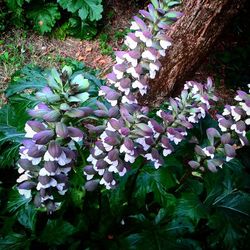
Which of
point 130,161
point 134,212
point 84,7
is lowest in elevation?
point 134,212

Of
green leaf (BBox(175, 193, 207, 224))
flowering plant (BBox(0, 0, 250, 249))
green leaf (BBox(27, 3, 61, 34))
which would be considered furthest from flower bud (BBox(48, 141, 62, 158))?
green leaf (BBox(27, 3, 61, 34))

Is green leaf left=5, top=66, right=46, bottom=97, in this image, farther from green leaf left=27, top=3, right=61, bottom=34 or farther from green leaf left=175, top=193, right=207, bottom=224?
green leaf left=27, top=3, right=61, bottom=34

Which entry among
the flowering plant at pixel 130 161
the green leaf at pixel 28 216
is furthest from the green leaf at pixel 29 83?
the green leaf at pixel 28 216

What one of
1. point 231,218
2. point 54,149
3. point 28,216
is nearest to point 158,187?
point 231,218

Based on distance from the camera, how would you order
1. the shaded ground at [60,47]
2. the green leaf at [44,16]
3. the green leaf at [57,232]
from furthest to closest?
the green leaf at [44,16]
the shaded ground at [60,47]
the green leaf at [57,232]

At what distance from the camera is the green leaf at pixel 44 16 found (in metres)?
4.22

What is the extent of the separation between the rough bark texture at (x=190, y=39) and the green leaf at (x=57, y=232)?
1.65 metres

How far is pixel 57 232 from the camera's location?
193 cm

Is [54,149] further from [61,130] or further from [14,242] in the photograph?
[14,242]

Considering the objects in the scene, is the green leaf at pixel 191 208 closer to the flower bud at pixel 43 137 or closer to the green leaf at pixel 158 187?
the green leaf at pixel 158 187

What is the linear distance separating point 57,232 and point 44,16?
310 cm

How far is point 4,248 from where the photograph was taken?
2.00 metres

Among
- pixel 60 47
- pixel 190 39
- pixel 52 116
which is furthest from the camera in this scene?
pixel 60 47

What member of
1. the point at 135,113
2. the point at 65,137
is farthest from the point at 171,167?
the point at 65,137
